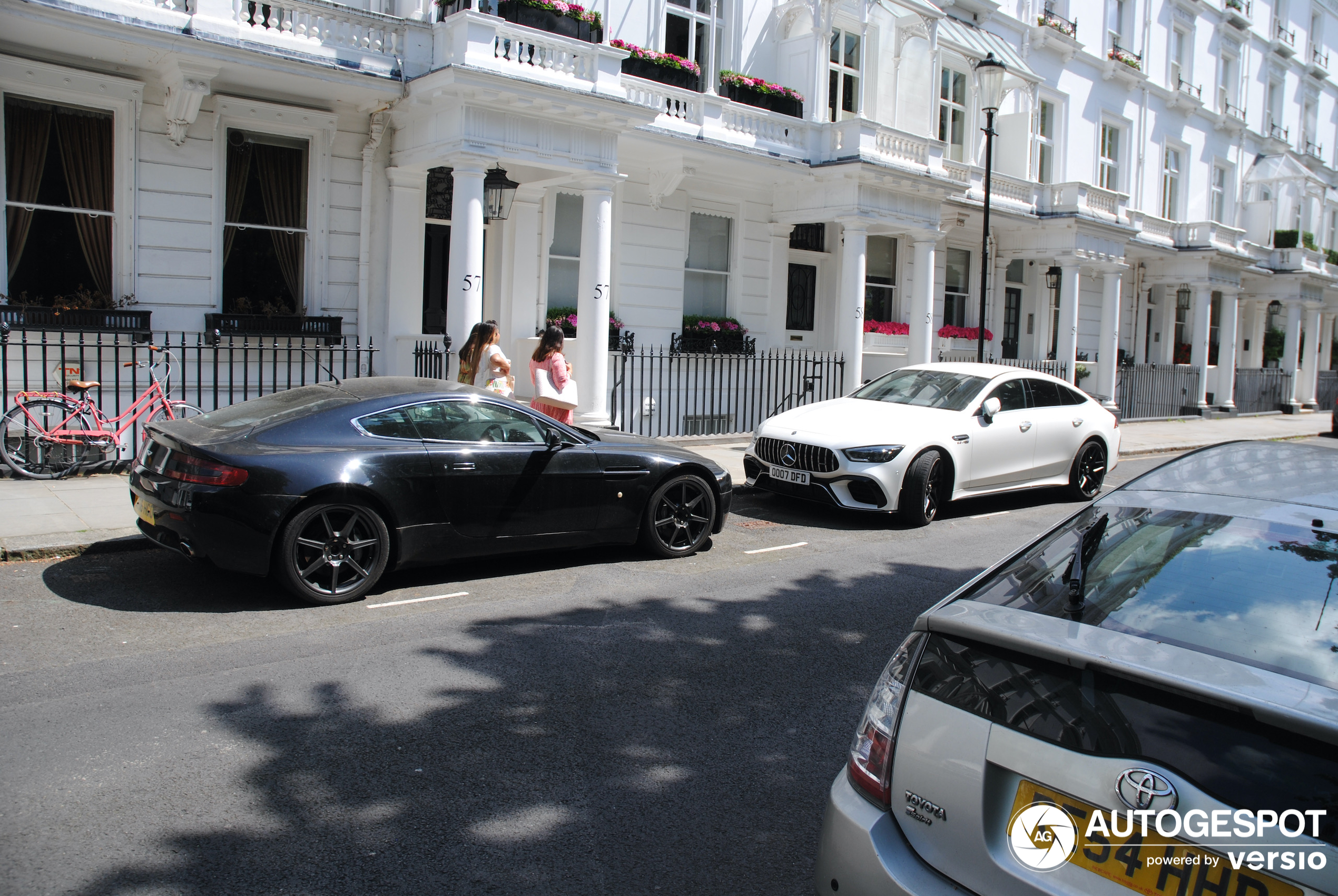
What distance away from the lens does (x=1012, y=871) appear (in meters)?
2.26

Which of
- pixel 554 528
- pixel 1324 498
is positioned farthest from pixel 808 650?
pixel 1324 498

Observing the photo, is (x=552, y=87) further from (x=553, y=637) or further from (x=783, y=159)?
(x=553, y=637)

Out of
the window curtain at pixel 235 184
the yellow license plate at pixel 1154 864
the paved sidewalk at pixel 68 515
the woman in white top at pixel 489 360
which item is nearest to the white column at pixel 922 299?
the paved sidewalk at pixel 68 515

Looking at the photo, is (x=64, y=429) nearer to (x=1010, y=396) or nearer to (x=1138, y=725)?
(x=1010, y=396)

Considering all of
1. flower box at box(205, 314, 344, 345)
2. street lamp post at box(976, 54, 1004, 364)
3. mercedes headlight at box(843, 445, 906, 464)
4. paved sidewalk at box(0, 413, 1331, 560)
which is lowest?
paved sidewalk at box(0, 413, 1331, 560)

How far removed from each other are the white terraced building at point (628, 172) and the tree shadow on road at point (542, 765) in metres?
7.39

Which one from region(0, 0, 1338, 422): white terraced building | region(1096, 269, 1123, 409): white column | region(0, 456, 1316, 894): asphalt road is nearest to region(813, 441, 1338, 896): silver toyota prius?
region(0, 456, 1316, 894): asphalt road

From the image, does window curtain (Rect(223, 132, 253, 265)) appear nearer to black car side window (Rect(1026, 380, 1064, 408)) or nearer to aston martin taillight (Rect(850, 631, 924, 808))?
black car side window (Rect(1026, 380, 1064, 408))

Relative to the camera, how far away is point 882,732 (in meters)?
2.63

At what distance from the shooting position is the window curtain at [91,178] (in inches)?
440

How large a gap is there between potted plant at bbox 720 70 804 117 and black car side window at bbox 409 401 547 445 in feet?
34.6

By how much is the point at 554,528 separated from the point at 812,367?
1056 centimetres

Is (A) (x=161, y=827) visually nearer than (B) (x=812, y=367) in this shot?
Yes

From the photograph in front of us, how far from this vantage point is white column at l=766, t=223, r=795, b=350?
1789cm
